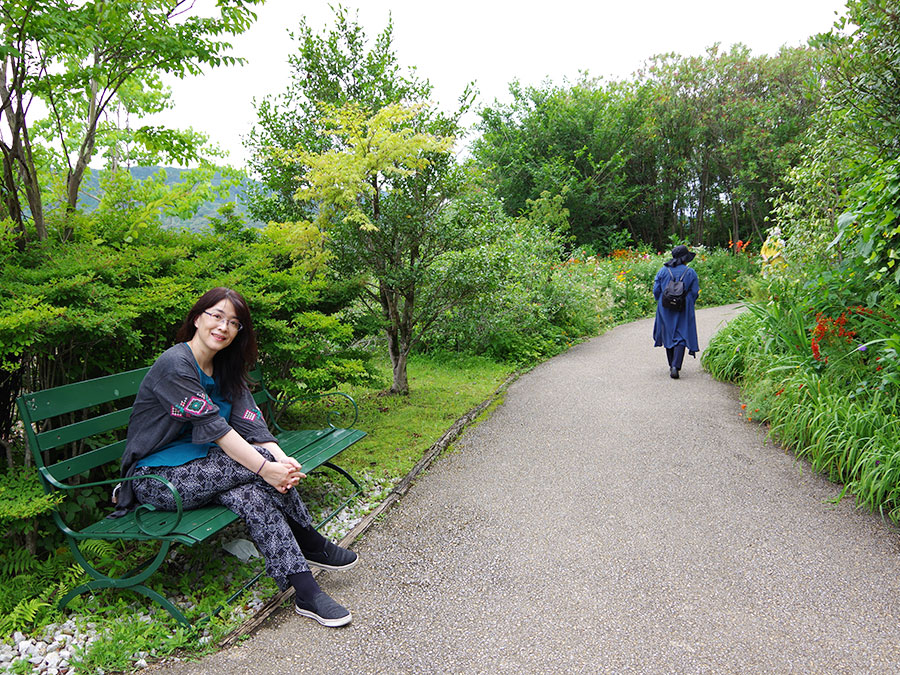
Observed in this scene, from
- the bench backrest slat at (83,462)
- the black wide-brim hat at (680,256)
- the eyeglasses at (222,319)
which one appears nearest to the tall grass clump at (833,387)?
the black wide-brim hat at (680,256)

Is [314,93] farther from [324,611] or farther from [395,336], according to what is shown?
[324,611]

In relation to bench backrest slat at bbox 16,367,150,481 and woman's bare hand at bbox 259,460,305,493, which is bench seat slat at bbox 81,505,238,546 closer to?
woman's bare hand at bbox 259,460,305,493

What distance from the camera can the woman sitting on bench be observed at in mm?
2832

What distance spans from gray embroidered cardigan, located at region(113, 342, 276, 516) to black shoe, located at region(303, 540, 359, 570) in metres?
0.88

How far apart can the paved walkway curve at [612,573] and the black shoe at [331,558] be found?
0.27ft

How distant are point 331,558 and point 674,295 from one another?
6.19m

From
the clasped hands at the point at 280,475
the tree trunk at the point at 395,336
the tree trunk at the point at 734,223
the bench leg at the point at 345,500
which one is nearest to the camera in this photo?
the clasped hands at the point at 280,475

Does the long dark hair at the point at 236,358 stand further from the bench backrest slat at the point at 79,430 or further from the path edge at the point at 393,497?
the path edge at the point at 393,497

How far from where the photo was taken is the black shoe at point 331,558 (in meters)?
3.18

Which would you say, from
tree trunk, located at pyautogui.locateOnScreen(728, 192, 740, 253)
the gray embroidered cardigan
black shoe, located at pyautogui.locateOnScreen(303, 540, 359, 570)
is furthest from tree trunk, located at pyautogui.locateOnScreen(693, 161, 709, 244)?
the gray embroidered cardigan

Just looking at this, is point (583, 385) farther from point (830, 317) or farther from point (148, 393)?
point (148, 393)

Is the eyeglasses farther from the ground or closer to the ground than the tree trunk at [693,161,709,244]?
closer to the ground

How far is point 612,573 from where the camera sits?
3199mm

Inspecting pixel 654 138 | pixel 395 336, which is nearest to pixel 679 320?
pixel 395 336
